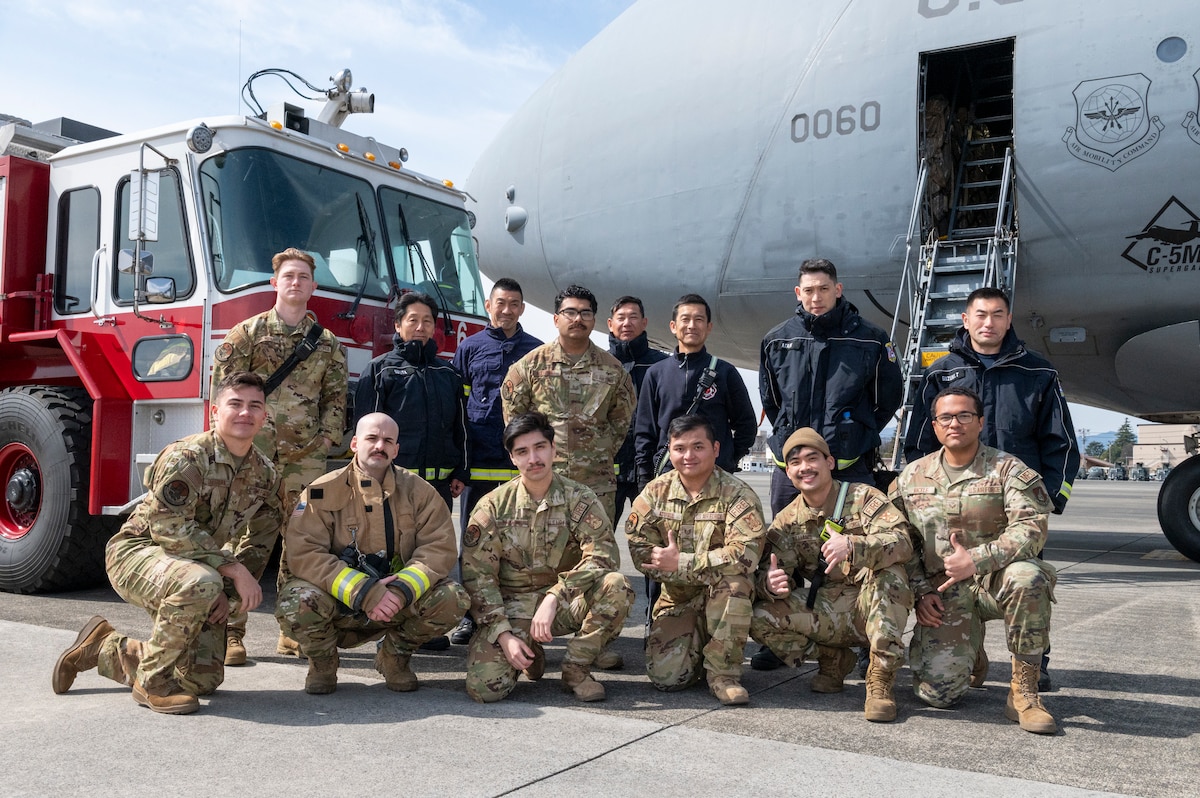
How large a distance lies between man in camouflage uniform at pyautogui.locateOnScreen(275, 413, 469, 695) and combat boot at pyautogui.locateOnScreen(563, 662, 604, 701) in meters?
0.51

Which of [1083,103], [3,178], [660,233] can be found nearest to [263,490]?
[3,178]

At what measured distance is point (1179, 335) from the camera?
24.5 feet

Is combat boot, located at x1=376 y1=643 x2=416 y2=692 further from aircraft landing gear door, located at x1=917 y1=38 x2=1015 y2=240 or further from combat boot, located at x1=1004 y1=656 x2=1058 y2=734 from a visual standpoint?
aircraft landing gear door, located at x1=917 y1=38 x2=1015 y2=240

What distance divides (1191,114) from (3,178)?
8.06 meters

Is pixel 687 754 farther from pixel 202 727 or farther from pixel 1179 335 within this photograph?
pixel 1179 335

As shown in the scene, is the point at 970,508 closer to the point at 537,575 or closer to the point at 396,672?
the point at 537,575

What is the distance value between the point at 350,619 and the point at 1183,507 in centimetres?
717

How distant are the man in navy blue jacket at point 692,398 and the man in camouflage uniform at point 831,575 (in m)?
0.75

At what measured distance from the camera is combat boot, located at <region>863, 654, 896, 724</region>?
3641 millimetres

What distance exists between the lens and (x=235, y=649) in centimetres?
449

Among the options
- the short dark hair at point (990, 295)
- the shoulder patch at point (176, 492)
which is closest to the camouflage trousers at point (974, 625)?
the short dark hair at point (990, 295)

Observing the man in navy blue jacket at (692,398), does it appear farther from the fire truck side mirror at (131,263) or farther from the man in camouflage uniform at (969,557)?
the fire truck side mirror at (131,263)

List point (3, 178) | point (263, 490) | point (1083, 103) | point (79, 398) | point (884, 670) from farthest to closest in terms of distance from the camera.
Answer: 1. point (1083, 103)
2. point (3, 178)
3. point (79, 398)
4. point (263, 490)
5. point (884, 670)

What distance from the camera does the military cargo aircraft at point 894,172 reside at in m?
7.23
